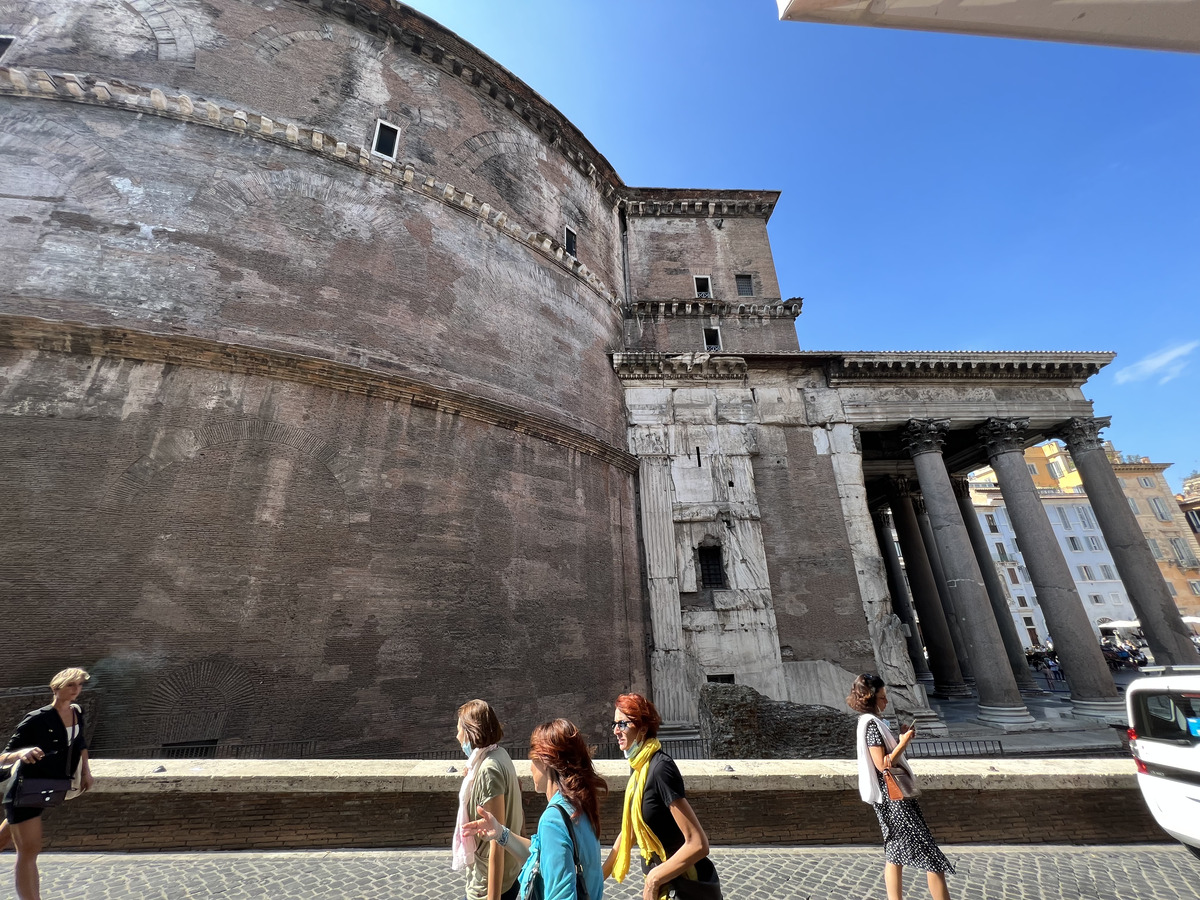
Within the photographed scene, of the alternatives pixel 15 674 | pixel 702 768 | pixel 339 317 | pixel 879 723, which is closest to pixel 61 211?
pixel 339 317

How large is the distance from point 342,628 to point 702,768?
5.18 meters

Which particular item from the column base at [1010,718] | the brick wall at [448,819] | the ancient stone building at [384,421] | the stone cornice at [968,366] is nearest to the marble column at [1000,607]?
the ancient stone building at [384,421]

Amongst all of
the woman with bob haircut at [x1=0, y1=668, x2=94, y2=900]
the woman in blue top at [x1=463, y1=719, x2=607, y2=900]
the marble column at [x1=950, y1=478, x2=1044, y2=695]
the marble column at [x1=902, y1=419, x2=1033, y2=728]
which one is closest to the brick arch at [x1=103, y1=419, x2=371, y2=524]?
the woman with bob haircut at [x1=0, y1=668, x2=94, y2=900]

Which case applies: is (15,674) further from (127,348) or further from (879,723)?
(879,723)

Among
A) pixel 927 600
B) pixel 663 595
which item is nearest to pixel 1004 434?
pixel 927 600

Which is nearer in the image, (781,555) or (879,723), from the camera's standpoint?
(879,723)

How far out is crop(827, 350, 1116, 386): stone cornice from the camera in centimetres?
1281

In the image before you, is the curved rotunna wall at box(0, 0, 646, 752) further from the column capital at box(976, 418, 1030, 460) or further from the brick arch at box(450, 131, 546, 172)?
the column capital at box(976, 418, 1030, 460)

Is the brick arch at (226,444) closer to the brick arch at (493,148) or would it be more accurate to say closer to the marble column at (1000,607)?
the brick arch at (493,148)

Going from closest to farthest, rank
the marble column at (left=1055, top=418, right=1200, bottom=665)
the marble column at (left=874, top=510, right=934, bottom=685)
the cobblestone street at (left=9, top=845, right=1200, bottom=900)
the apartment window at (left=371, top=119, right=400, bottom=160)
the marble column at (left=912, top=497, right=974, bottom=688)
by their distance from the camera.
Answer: the cobblestone street at (left=9, top=845, right=1200, bottom=900) → the apartment window at (left=371, top=119, right=400, bottom=160) → the marble column at (left=1055, top=418, right=1200, bottom=665) → the marble column at (left=912, top=497, right=974, bottom=688) → the marble column at (left=874, top=510, right=934, bottom=685)

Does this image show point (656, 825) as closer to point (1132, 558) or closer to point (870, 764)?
point (870, 764)

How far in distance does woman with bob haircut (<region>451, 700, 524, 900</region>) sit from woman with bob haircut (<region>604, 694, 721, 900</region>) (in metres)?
0.46

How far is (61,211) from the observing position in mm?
7254

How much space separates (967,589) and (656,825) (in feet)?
38.7
